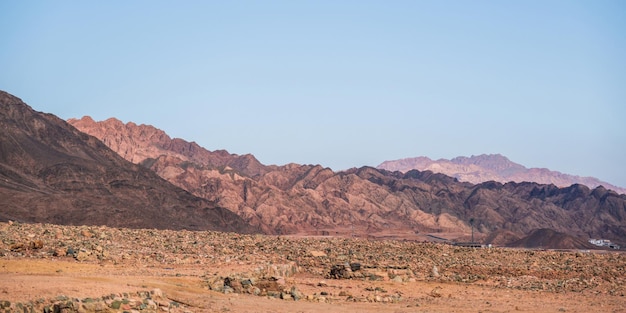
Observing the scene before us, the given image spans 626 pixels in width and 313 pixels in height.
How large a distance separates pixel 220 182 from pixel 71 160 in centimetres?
5472

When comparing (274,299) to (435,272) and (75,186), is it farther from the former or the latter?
(75,186)

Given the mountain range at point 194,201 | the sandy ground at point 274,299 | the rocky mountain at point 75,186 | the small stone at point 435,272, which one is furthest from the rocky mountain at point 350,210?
the sandy ground at point 274,299

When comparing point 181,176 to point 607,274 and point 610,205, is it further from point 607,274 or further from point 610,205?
point 607,274

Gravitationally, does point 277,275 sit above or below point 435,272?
below

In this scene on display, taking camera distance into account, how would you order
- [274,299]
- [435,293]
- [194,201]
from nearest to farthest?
[274,299], [435,293], [194,201]

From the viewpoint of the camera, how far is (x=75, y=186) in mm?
109375

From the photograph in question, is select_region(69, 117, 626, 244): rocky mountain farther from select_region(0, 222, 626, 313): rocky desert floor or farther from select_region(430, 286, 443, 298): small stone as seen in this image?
select_region(430, 286, 443, 298): small stone

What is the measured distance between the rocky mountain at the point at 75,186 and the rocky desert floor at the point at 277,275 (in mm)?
49018

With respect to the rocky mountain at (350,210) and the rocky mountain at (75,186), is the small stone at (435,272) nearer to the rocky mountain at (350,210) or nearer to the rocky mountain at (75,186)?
the rocky mountain at (75,186)

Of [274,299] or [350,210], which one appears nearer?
[274,299]

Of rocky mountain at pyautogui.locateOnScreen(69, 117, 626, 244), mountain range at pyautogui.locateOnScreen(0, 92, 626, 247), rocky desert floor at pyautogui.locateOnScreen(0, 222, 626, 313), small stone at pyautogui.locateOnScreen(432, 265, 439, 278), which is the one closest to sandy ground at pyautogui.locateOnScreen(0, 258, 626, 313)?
rocky desert floor at pyautogui.locateOnScreen(0, 222, 626, 313)

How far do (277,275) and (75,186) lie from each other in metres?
81.0

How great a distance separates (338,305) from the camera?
26859 mm

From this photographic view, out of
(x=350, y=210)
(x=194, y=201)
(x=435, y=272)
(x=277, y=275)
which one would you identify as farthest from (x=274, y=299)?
(x=350, y=210)
